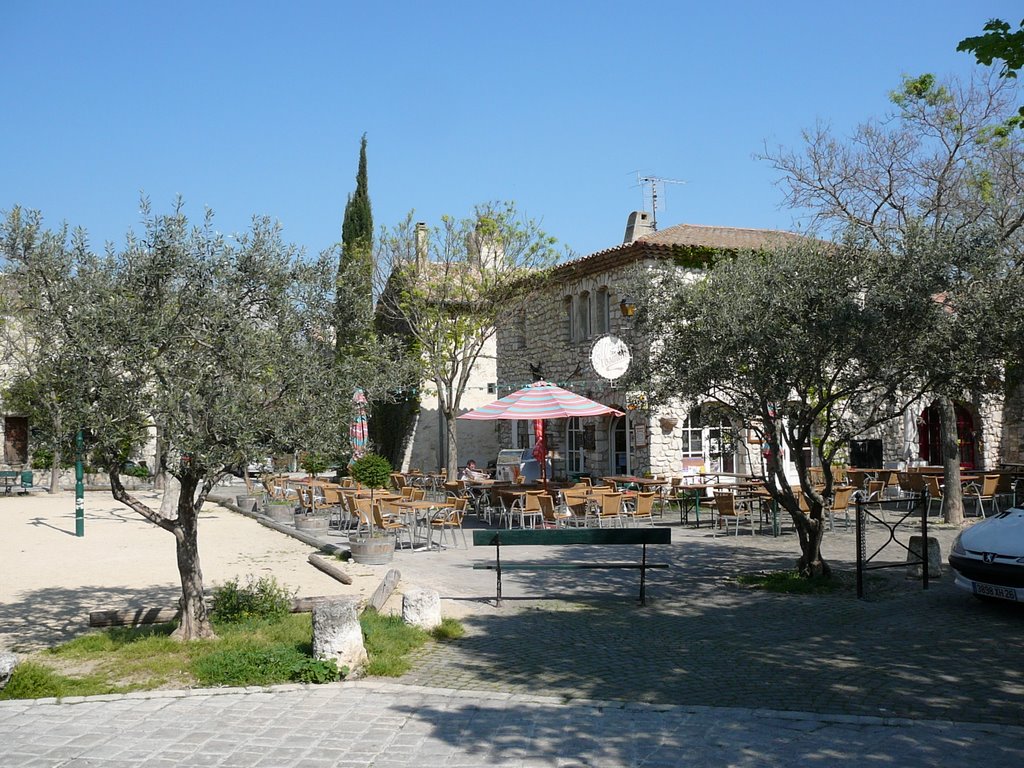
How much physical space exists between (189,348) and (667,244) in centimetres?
1475

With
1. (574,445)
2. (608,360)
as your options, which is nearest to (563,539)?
(608,360)

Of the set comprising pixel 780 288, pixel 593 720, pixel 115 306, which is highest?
pixel 780 288

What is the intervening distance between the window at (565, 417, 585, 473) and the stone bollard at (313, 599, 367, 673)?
16.5m

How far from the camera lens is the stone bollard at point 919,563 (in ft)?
33.4

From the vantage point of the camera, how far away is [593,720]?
5.53m

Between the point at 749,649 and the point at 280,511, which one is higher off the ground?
the point at 280,511

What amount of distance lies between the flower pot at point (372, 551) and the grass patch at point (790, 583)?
4.39 meters

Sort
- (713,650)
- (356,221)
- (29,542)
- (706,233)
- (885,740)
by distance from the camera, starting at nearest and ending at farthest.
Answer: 1. (885,740)
2. (713,650)
3. (29,542)
4. (706,233)
5. (356,221)

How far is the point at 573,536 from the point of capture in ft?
31.0

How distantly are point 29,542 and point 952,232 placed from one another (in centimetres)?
1393

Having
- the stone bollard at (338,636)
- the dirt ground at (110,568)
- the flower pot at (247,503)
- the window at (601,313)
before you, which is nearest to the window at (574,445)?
the window at (601,313)

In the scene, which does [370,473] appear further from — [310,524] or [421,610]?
[421,610]

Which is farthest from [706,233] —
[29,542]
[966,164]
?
[29,542]

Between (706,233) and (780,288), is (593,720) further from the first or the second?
(706,233)
